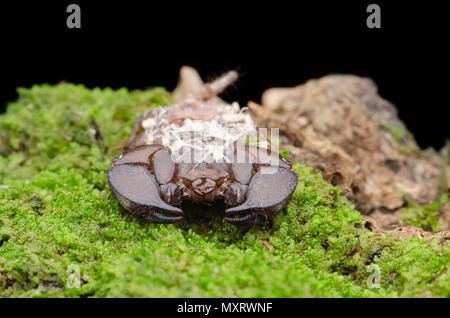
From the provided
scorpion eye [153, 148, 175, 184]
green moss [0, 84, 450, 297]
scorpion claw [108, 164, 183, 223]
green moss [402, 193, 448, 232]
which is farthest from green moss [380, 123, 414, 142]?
scorpion claw [108, 164, 183, 223]

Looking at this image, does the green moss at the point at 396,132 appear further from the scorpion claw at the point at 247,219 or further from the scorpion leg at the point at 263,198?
the scorpion claw at the point at 247,219

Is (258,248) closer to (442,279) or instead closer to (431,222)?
(442,279)

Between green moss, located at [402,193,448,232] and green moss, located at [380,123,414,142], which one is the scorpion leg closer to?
green moss, located at [402,193,448,232]

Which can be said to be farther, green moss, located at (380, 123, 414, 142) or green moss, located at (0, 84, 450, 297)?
green moss, located at (380, 123, 414, 142)

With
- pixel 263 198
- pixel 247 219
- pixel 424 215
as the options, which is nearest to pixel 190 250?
pixel 247 219

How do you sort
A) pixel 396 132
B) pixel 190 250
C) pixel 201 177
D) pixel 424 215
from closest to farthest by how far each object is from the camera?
pixel 190 250, pixel 201 177, pixel 424 215, pixel 396 132

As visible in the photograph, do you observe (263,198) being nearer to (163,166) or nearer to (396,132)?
(163,166)
